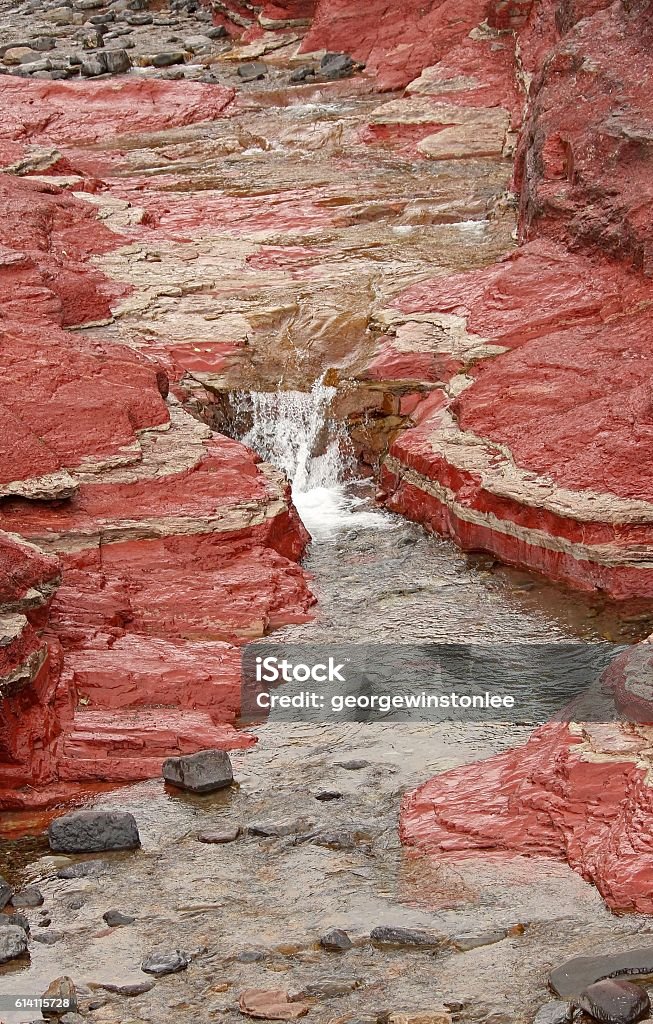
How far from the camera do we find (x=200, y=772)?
5.73 m

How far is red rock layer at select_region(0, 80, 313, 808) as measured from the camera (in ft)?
19.6

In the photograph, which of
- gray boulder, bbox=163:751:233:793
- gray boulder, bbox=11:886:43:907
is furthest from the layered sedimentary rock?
gray boulder, bbox=11:886:43:907

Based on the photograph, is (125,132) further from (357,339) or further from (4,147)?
(357,339)

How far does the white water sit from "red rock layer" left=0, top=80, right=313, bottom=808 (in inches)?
28.0

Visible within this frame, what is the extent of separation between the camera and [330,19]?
58.1 feet

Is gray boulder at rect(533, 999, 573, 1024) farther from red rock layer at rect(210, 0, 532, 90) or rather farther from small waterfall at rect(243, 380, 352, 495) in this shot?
red rock layer at rect(210, 0, 532, 90)

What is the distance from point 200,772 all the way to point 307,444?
4.05 metres

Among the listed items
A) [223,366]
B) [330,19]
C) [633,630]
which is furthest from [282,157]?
[633,630]

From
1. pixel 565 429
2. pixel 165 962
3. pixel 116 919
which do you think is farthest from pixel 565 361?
pixel 165 962

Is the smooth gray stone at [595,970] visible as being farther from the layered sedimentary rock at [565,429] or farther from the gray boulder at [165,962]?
the gray boulder at [165,962]

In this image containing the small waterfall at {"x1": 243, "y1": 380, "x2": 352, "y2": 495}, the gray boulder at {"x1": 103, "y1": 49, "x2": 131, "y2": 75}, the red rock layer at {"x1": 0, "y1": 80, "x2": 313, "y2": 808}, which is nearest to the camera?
the red rock layer at {"x1": 0, "y1": 80, "x2": 313, "y2": 808}

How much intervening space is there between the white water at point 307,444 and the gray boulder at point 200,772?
3395 millimetres

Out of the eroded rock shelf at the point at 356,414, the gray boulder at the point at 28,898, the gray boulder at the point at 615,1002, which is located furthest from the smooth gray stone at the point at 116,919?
the gray boulder at the point at 615,1002

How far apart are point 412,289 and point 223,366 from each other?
167 centimetres
